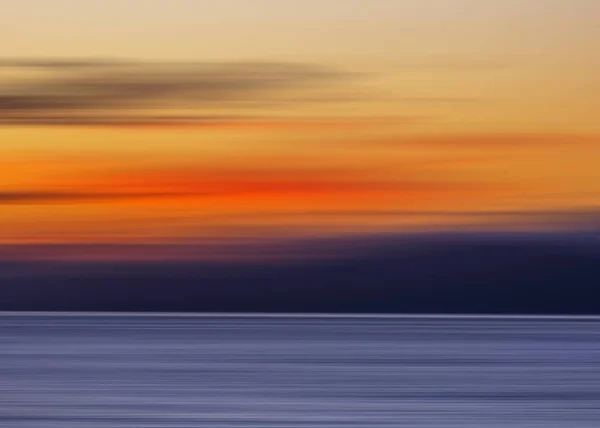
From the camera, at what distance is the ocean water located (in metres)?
6.52

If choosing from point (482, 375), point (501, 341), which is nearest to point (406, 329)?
point (501, 341)

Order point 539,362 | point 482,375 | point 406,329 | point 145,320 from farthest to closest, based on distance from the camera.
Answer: point 145,320 < point 406,329 < point 539,362 < point 482,375

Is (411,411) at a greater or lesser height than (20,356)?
lesser

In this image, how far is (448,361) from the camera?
338 inches

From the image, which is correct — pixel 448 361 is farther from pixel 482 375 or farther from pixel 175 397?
pixel 175 397

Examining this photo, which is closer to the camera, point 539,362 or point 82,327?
point 539,362

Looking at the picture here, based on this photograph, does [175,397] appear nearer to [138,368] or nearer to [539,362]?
[138,368]

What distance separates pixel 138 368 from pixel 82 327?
8.87 ft

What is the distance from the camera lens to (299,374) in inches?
311

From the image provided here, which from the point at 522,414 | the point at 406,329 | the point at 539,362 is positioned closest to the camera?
the point at 522,414

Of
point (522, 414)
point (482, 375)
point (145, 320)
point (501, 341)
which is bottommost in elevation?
point (522, 414)

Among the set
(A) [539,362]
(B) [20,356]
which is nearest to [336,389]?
(A) [539,362]

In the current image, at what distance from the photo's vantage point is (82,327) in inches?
426

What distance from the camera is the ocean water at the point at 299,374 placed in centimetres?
652
